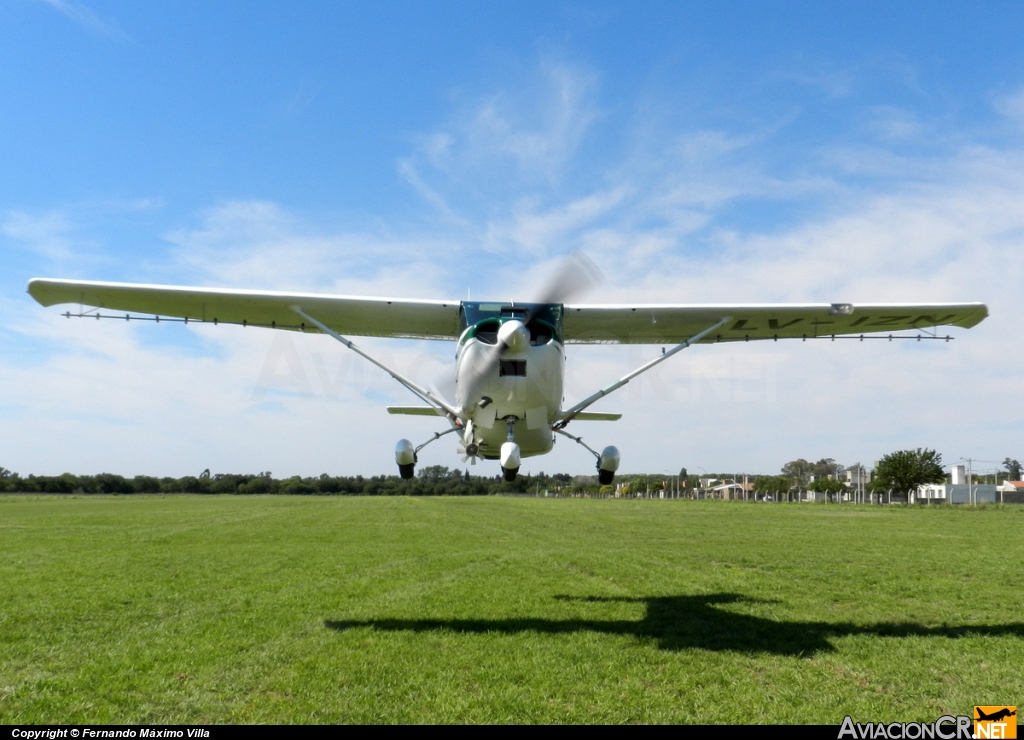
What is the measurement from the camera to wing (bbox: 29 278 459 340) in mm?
12695

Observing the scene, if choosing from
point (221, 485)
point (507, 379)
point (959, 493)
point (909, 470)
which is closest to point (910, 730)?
point (507, 379)

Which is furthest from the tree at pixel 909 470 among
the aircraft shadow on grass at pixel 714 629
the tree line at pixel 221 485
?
the aircraft shadow on grass at pixel 714 629

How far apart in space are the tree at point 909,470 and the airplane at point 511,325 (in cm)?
7510

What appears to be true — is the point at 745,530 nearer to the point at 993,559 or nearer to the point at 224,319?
the point at 993,559

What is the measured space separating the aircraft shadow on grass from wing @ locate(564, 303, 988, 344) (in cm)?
519

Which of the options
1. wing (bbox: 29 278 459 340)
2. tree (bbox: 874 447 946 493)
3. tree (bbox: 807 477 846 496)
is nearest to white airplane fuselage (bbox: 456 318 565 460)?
wing (bbox: 29 278 459 340)

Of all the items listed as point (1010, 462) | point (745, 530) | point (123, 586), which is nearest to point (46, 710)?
point (123, 586)

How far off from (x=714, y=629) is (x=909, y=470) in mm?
78273

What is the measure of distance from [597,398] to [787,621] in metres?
5.44

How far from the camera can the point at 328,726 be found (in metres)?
7.41

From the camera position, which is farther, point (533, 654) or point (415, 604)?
point (415, 604)

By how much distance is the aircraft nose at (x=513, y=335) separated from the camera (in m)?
9.42

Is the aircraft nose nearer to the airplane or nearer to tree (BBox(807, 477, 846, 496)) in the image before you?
the airplane

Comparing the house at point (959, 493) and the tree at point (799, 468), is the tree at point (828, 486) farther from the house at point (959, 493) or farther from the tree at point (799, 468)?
the tree at point (799, 468)
